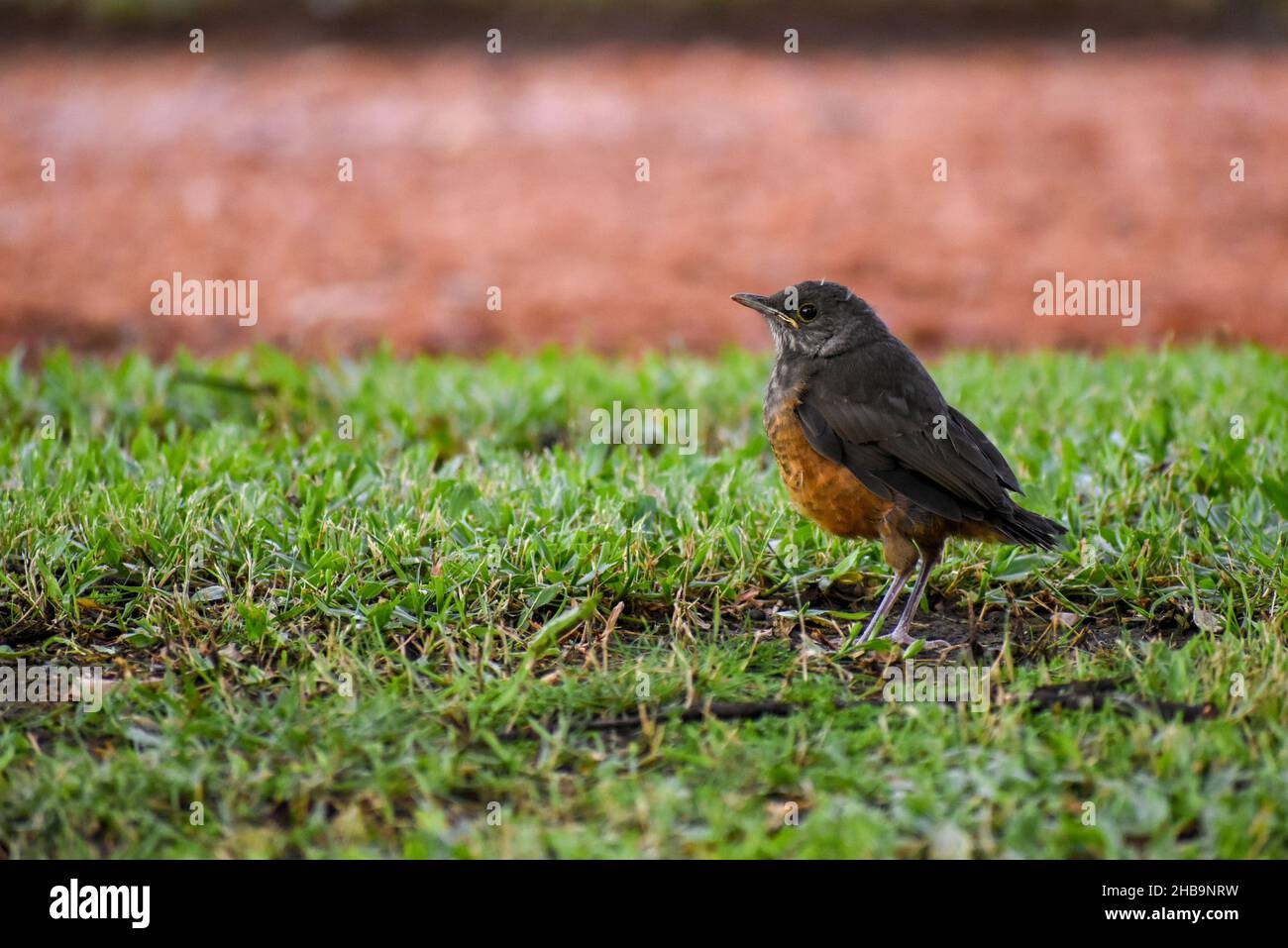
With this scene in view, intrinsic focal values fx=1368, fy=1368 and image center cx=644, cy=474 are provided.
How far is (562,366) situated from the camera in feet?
24.9

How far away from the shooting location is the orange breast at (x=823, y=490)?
4508 mm

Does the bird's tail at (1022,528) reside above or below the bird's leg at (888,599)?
above

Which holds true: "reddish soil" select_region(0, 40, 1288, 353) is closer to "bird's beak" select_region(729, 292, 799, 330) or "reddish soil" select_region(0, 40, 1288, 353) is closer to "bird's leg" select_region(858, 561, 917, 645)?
"bird's beak" select_region(729, 292, 799, 330)

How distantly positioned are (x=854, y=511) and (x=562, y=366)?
3358mm

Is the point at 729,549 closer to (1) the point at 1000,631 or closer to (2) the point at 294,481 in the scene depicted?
(1) the point at 1000,631

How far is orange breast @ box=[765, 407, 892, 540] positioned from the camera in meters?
4.51

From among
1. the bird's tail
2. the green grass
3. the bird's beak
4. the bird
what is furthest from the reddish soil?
the bird's tail

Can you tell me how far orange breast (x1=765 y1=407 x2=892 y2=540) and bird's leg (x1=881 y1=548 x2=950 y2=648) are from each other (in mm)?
197

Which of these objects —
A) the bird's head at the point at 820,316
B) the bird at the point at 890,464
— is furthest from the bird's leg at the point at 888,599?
the bird's head at the point at 820,316

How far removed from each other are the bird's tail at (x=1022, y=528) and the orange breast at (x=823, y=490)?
1.20 ft

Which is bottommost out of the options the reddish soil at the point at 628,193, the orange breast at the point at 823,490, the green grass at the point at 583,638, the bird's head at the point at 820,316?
the green grass at the point at 583,638

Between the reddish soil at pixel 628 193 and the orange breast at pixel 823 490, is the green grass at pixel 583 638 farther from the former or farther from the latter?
the reddish soil at pixel 628 193

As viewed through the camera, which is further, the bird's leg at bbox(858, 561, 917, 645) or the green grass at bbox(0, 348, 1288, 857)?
the bird's leg at bbox(858, 561, 917, 645)

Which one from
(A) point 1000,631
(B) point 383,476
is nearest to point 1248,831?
(A) point 1000,631
